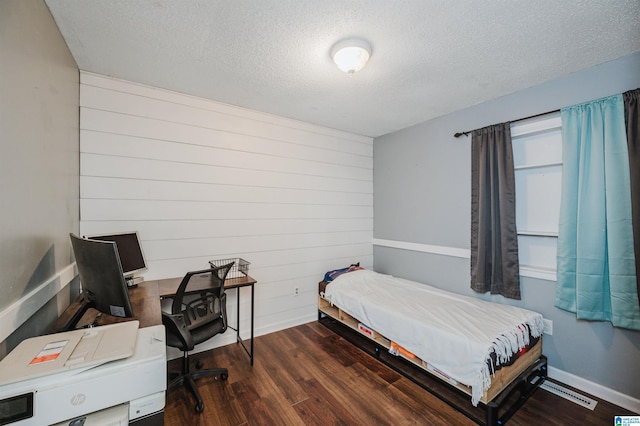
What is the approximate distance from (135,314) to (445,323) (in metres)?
2.18

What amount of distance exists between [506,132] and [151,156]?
3374mm

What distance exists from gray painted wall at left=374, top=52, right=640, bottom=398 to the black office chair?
2.37m

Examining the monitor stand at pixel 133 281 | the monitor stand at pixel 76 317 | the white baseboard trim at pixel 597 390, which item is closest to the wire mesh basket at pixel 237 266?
the monitor stand at pixel 133 281

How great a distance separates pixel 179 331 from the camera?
Answer: 1.82m

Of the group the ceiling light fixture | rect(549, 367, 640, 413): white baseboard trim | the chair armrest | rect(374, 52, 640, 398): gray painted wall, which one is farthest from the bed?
the ceiling light fixture

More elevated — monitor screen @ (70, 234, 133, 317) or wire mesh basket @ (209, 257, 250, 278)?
monitor screen @ (70, 234, 133, 317)

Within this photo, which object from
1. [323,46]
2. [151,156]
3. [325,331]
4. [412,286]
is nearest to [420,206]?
[412,286]

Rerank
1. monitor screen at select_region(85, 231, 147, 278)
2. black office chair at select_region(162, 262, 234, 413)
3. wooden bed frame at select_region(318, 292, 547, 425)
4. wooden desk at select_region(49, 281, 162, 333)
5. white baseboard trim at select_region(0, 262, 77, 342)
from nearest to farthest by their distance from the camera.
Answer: white baseboard trim at select_region(0, 262, 77, 342) < wooden desk at select_region(49, 281, 162, 333) < wooden bed frame at select_region(318, 292, 547, 425) < black office chair at select_region(162, 262, 234, 413) < monitor screen at select_region(85, 231, 147, 278)

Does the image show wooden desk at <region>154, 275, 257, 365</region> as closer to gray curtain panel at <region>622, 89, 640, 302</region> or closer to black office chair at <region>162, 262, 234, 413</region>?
black office chair at <region>162, 262, 234, 413</region>

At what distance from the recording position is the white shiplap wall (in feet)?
7.41

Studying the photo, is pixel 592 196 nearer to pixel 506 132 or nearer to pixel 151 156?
pixel 506 132

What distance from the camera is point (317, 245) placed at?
3.47 meters

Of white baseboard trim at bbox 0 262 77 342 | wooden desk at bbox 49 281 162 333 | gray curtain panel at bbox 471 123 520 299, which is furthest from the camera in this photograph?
gray curtain panel at bbox 471 123 520 299

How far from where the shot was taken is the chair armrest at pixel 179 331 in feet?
5.95
